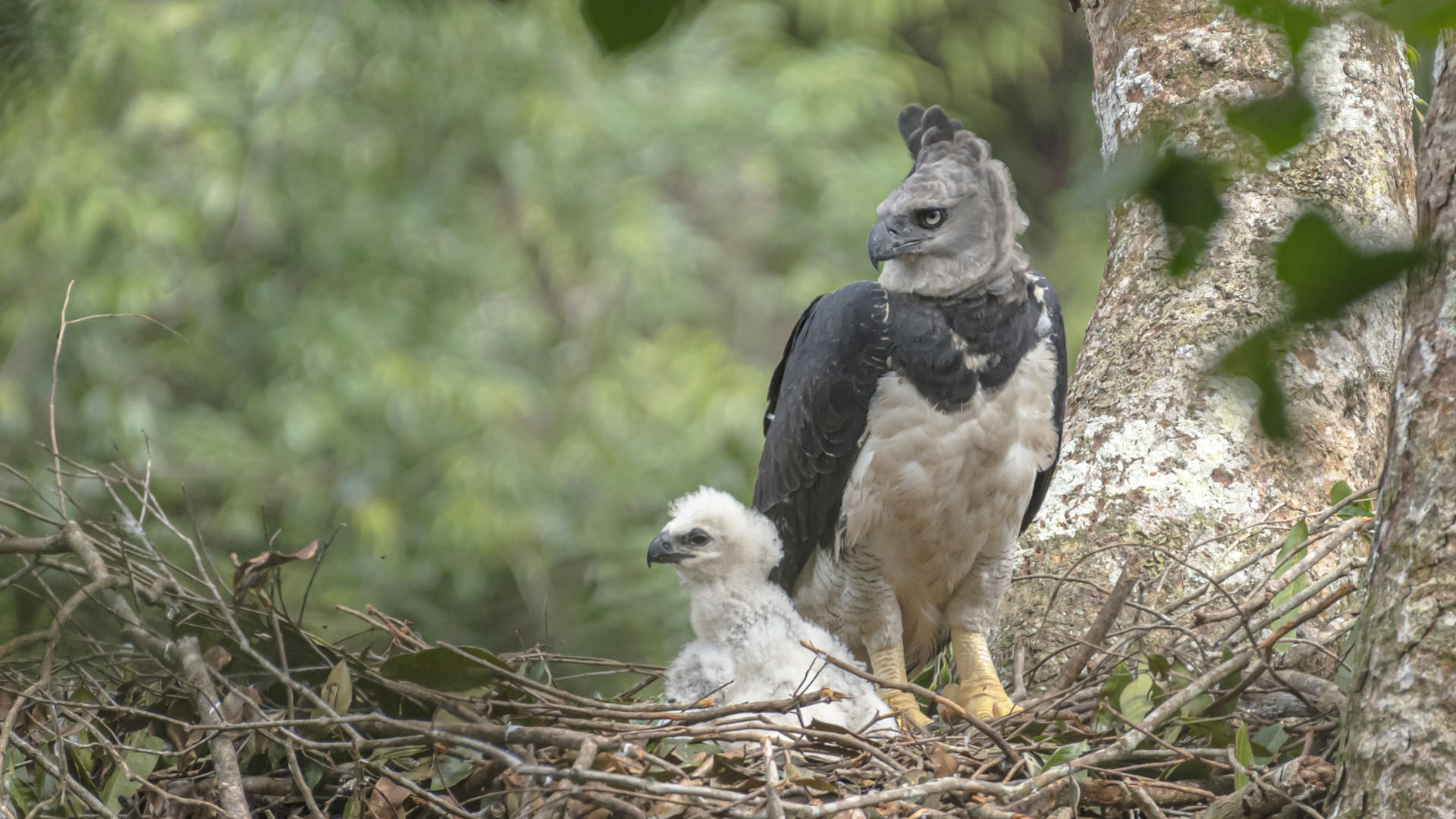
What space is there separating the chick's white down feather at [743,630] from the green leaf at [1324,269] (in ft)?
6.56

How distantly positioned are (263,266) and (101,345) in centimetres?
93

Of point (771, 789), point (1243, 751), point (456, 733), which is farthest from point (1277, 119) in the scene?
point (456, 733)

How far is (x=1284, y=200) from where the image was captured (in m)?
3.33

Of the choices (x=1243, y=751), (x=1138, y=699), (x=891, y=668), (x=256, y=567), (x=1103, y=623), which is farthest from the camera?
(x=891, y=668)

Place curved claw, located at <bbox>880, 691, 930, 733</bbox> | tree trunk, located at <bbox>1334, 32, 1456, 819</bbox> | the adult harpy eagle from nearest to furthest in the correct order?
tree trunk, located at <bbox>1334, 32, 1456, 819</bbox> < curved claw, located at <bbox>880, 691, 930, 733</bbox> < the adult harpy eagle

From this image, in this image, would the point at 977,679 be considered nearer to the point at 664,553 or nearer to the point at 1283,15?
the point at 664,553

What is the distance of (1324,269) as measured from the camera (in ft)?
1.83

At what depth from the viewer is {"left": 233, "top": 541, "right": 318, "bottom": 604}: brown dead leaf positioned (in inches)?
83.3

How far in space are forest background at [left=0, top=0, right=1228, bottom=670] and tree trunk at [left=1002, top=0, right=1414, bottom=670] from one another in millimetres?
1070

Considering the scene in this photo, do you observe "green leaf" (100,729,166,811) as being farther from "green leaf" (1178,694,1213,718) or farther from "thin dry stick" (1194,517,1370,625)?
"thin dry stick" (1194,517,1370,625)

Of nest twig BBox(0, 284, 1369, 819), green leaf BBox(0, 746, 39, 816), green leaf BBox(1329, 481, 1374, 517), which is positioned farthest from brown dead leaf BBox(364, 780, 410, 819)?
green leaf BBox(1329, 481, 1374, 517)

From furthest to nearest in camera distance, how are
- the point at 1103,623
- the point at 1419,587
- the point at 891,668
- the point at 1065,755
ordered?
the point at 891,668
the point at 1103,623
the point at 1065,755
the point at 1419,587

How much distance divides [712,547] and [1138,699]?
963 millimetres

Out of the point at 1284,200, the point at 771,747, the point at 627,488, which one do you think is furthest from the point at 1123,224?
the point at 627,488
